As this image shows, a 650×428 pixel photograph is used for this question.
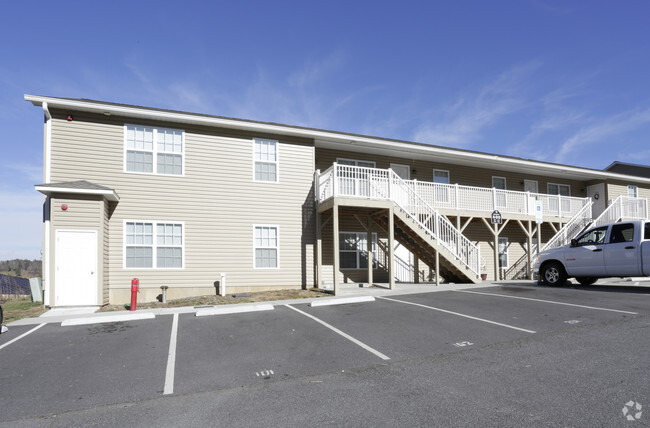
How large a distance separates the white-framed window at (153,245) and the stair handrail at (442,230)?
7.64m

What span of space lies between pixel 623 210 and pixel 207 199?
65.1 feet

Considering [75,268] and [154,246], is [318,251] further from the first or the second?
[75,268]

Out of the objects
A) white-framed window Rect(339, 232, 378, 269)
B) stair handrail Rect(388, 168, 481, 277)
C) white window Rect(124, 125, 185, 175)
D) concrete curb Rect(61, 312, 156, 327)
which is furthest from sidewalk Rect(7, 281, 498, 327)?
white window Rect(124, 125, 185, 175)

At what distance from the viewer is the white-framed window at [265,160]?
1489 cm

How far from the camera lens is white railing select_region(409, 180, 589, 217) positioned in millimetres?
16719

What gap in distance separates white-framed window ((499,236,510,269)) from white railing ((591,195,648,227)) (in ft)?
13.0

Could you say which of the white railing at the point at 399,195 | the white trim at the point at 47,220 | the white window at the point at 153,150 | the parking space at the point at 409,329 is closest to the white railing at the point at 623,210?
the white railing at the point at 399,195

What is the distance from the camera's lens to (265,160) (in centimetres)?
Result: 1499

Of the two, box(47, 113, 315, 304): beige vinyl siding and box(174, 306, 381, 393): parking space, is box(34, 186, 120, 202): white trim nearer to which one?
box(47, 113, 315, 304): beige vinyl siding

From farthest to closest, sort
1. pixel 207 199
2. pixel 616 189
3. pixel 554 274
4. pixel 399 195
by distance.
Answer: pixel 616 189 < pixel 399 195 < pixel 207 199 < pixel 554 274

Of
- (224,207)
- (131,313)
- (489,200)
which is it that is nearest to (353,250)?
(224,207)

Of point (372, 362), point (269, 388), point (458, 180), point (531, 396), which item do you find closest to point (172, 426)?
point (269, 388)

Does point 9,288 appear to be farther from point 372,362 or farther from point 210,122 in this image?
point 372,362

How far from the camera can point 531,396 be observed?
4.16m
